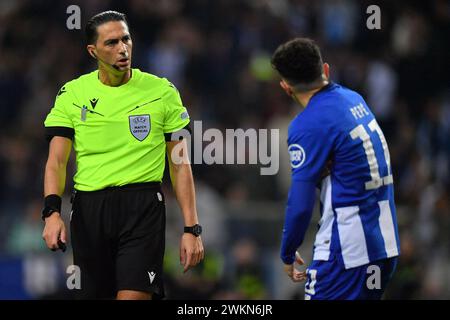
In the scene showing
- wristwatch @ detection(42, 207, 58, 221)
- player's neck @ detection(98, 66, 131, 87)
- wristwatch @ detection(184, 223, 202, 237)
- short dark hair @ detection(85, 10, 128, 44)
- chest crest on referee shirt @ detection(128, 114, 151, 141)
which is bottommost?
wristwatch @ detection(184, 223, 202, 237)

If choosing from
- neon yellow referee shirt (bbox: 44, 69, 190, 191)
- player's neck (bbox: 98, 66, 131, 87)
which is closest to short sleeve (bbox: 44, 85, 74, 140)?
neon yellow referee shirt (bbox: 44, 69, 190, 191)

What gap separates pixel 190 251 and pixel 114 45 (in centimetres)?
132

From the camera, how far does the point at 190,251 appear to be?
22.3 feet

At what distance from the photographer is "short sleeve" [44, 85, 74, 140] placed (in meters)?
6.93

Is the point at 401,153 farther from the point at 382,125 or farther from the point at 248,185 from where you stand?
the point at 248,185

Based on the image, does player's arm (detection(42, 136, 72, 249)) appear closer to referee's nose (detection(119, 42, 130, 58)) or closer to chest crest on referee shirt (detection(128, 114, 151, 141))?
chest crest on referee shirt (detection(128, 114, 151, 141))

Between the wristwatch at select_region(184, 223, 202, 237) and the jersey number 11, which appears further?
the wristwatch at select_region(184, 223, 202, 237)

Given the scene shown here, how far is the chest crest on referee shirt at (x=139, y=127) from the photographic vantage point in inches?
270

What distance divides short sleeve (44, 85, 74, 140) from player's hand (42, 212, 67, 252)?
0.56 metres

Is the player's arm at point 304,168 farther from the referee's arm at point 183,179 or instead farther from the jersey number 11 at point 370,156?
the referee's arm at point 183,179

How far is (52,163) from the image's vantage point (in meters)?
6.87

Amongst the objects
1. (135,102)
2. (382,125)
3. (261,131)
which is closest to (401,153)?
(382,125)

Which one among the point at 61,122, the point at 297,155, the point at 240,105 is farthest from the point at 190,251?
the point at 240,105
